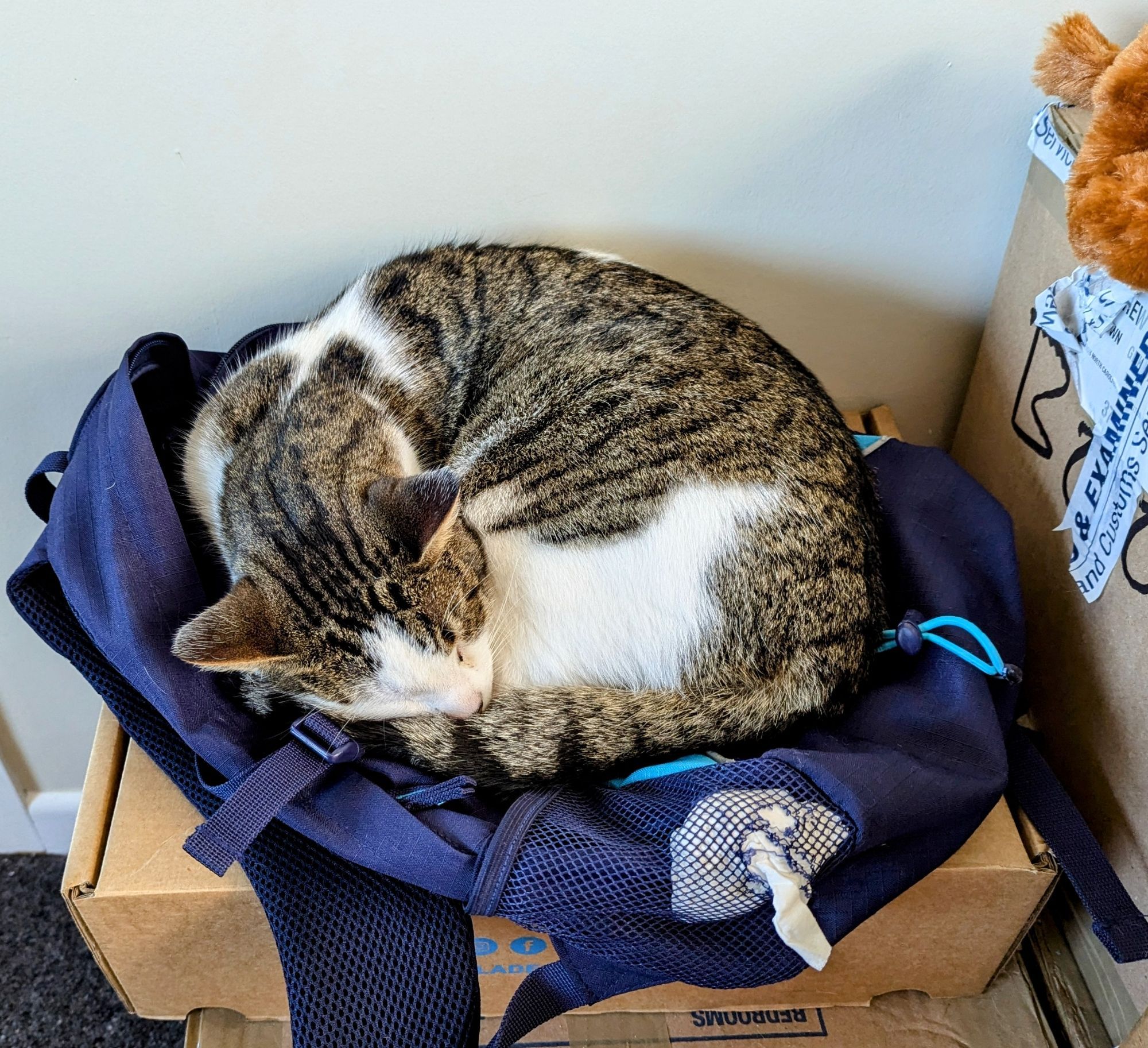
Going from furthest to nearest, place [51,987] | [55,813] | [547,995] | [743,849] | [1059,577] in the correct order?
[55,813]
[51,987]
[1059,577]
[547,995]
[743,849]

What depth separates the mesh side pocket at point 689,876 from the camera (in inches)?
31.8

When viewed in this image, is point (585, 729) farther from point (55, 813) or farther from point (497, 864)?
point (55, 813)

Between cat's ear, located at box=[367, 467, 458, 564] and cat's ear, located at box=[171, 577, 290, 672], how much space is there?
14 cm

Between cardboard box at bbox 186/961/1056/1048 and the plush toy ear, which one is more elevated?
the plush toy ear

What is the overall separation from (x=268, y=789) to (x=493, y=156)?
764mm

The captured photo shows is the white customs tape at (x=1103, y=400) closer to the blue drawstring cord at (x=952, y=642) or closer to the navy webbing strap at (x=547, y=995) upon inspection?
the blue drawstring cord at (x=952, y=642)

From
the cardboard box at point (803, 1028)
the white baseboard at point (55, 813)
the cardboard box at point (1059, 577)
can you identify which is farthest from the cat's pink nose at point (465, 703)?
the white baseboard at point (55, 813)

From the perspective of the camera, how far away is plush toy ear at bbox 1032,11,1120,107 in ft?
3.17

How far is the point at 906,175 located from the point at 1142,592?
0.57m

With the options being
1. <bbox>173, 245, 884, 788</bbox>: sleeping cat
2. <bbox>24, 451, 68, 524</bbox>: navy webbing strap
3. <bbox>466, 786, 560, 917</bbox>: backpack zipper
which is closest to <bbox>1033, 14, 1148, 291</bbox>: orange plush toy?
<bbox>173, 245, 884, 788</bbox>: sleeping cat

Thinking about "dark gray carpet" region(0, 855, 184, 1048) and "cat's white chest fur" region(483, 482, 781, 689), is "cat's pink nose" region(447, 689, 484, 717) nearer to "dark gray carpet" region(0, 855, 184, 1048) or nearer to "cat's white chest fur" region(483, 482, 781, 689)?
Result: "cat's white chest fur" region(483, 482, 781, 689)

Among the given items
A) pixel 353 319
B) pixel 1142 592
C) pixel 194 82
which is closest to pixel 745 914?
pixel 1142 592

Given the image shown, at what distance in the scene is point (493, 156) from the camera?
114cm

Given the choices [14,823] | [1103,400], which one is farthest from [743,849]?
[14,823]
